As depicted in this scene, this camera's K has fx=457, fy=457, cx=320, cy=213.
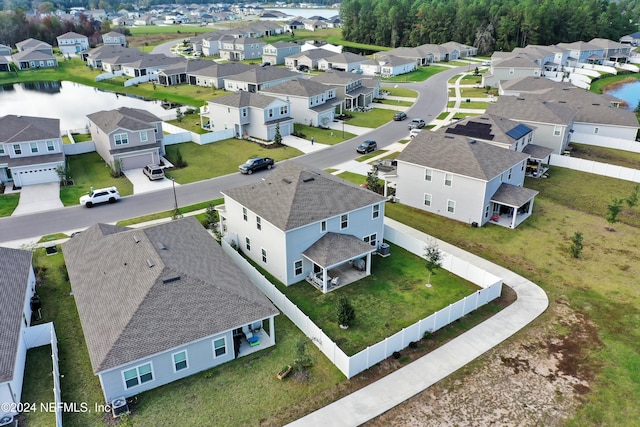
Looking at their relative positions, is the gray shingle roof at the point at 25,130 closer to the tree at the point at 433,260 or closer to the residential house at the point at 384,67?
the tree at the point at 433,260

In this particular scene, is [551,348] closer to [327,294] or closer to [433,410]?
[433,410]

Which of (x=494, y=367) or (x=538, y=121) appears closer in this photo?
(x=494, y=367)

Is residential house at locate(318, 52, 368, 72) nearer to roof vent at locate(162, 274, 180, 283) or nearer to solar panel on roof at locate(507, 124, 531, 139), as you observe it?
solar panel on roof at locate(507, 124, 531, 139)

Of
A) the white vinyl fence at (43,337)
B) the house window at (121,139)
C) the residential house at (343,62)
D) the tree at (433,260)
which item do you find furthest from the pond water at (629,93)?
the white vinyl fence at (43,337)

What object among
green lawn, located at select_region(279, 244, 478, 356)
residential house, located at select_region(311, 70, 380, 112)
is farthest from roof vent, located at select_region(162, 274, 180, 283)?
residential house, located at select_region(311, 70, 380, 112)

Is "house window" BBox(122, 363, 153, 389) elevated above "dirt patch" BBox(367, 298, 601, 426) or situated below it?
above

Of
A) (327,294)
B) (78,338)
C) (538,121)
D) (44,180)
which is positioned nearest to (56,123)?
(44,180)
